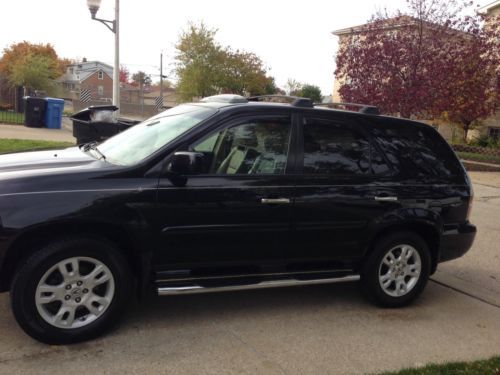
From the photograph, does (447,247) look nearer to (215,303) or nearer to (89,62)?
(215,303)

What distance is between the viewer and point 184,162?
143 inches

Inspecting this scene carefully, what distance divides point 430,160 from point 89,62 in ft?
313

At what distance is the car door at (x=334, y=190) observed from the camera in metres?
4.18

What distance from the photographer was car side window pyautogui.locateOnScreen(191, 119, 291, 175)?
3.96m

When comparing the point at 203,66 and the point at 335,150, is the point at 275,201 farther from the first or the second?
the point at 203,66

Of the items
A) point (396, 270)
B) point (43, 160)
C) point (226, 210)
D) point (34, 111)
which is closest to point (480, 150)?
point (34, 111)

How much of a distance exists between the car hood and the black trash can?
5196 mm

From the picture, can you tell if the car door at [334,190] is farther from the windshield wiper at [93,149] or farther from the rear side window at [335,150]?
the windshield wiper at [93,149]

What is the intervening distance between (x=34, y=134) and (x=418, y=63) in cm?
1320

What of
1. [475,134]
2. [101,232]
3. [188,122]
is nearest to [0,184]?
[101,232]

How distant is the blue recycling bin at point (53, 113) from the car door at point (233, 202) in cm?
1632

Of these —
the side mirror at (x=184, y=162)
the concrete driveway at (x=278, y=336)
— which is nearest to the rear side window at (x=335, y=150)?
the side mirror at (x=184, y=162)

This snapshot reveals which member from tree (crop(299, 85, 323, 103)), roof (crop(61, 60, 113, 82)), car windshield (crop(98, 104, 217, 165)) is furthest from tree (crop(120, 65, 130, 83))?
car windshield (crop(98, 104, 217, 165))

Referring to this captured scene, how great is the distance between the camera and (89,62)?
92.1m
